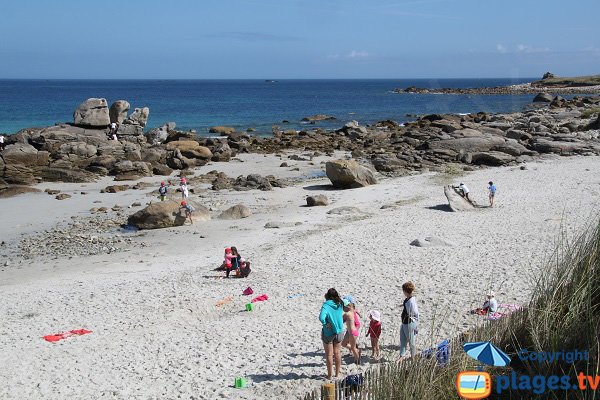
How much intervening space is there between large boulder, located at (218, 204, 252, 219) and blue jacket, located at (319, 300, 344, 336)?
15.2 m

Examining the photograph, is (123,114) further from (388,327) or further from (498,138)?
(388,327)

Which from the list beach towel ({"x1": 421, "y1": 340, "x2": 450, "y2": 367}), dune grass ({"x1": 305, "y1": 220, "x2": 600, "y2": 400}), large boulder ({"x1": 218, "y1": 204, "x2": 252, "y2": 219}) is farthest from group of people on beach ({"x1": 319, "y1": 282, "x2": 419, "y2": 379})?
large boulder ({"x1": 218, "y1": 204, "x2": 252, "y2": 219})

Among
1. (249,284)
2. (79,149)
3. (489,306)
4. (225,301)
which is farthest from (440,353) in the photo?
(79,149)

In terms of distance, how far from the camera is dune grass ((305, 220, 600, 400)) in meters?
7.05

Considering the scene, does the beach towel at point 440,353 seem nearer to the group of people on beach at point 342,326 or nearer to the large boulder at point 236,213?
the group of people on beach at point 342,326

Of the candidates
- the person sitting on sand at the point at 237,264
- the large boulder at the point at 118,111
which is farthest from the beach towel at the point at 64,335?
the large boulder at the point at 118,111

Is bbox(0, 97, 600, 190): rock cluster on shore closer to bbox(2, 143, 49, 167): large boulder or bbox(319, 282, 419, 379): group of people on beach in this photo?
bbox(2, 143, 49, 167): large boulder

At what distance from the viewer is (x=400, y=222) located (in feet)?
73.0

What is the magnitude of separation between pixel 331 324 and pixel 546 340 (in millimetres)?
3497

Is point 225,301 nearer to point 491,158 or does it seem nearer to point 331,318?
point 331,318

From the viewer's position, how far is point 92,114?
4734 centimetres

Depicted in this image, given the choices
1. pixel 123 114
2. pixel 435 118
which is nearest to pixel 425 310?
pixel 123 114

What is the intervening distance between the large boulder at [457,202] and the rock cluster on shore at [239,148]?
10.3 meters

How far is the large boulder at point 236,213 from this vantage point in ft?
80.8
